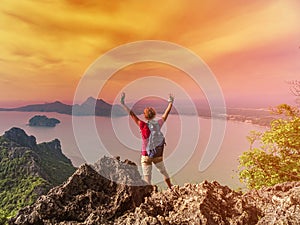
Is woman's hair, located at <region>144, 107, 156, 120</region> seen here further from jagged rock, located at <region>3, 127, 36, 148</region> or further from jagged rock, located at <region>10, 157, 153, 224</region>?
jagged rock, located at <region>3, 127, 36, 148</region>

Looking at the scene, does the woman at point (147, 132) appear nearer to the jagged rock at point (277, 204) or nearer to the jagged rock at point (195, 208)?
the jagged rock at point (195, 208)

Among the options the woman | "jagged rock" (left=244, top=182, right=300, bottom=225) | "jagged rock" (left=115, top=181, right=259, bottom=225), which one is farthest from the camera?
the woman

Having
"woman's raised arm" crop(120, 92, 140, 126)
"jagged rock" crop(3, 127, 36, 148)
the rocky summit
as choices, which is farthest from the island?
the rocky summit

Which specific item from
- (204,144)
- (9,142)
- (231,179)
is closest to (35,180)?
(9,142)

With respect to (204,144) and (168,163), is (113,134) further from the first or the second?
(204,144)

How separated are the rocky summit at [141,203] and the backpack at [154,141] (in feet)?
4.80

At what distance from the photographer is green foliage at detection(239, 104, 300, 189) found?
1348 cm

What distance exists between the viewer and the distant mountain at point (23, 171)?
6994 centimetres

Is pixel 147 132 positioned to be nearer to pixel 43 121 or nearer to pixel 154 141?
pixel 154 141

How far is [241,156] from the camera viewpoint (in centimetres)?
1476

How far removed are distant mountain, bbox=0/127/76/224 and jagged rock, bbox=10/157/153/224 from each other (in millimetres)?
60227

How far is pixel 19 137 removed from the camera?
107 m

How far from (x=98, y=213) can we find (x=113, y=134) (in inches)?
153

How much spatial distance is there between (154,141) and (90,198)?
105 inches
